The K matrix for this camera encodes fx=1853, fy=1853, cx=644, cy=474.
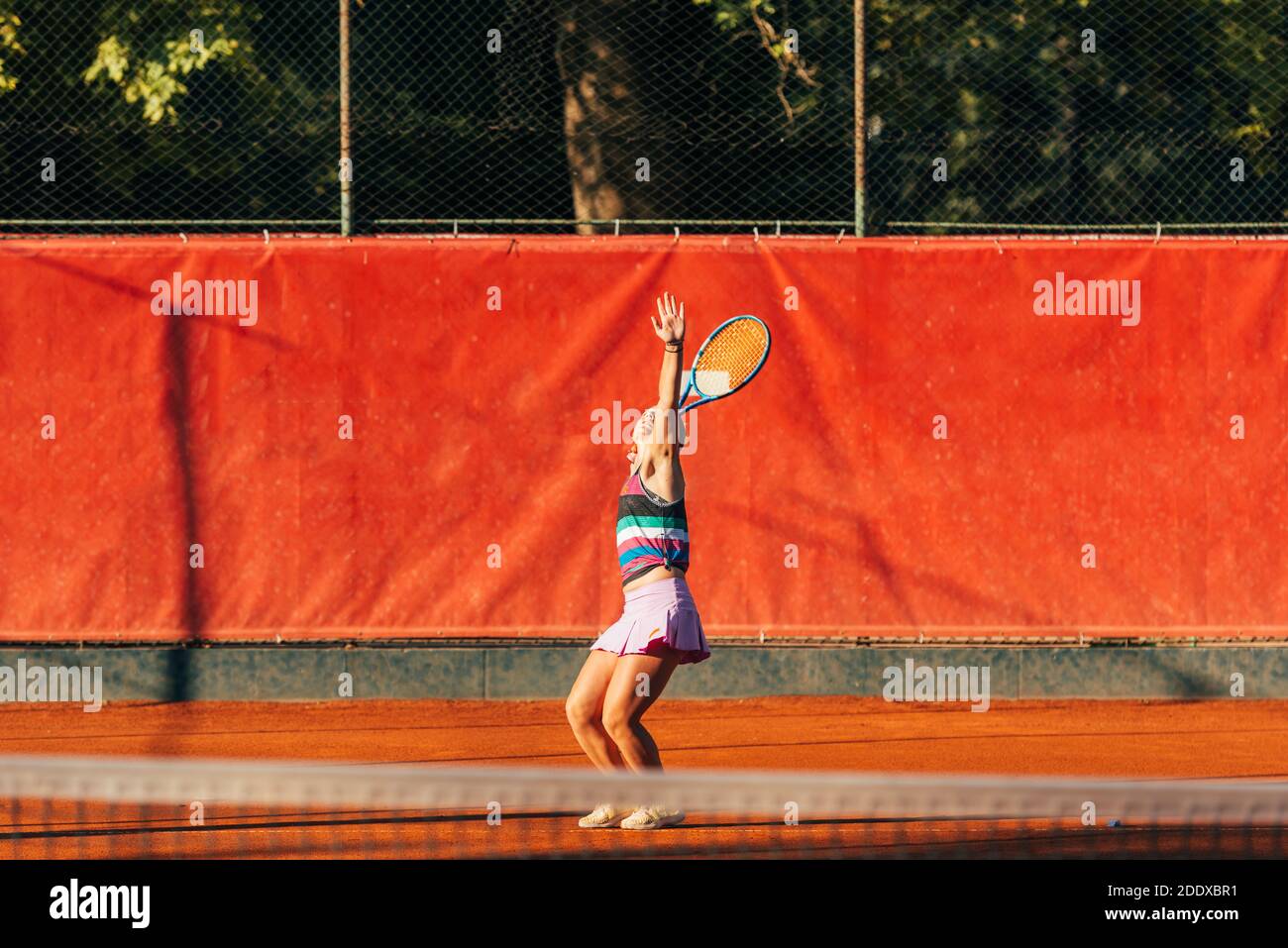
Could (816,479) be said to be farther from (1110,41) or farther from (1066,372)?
(1110,41)

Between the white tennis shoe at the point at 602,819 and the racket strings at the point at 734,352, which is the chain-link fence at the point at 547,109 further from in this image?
the white tennis shoe at the point at 602,819

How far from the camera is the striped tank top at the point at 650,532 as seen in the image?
6723mm

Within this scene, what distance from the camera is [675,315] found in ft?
21.4

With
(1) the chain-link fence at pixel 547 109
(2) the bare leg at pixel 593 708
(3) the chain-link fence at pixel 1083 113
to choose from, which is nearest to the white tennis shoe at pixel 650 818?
(2) the bare leg at pixel 593 708

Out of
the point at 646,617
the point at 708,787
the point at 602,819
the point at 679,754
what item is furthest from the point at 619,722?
the point at 679,754

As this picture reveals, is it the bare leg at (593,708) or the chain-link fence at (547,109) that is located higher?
the chain-link fence at (547,109)

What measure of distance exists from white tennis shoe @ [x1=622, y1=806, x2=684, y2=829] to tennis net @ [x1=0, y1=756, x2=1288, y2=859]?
48 millimetres

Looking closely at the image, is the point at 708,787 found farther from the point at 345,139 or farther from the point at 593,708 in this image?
the point at 345,139

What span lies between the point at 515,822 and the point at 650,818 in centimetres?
59

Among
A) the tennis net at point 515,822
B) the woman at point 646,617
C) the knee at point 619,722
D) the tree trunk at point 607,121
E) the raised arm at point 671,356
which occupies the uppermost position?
the tree trunk at point 607,121

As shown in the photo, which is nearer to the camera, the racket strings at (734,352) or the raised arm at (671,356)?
the raised arm at (671,356)

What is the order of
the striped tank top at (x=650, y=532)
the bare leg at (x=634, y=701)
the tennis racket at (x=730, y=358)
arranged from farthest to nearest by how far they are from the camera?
the tennis racket at (x=730, y=358) → the striped tank top at (x=650, y=532) → the bare leg at (x=634, y=701)

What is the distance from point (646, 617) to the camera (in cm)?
661

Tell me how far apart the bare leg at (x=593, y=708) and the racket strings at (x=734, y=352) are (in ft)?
4.28
